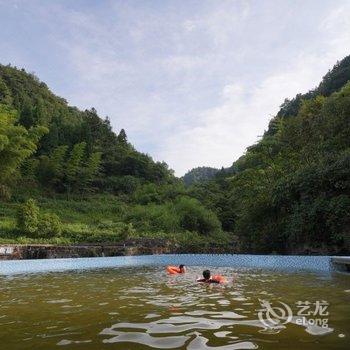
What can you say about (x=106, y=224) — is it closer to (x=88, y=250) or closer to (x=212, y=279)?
(x=88, y=250)

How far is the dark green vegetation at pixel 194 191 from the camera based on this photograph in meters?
15.7

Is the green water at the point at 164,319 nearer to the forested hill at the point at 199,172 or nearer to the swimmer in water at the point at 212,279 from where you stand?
the swimmer in water at the point at 212,279

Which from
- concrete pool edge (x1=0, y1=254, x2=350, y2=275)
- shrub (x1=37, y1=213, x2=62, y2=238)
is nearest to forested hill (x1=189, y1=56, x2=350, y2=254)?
concrete pool edge (x1=0, y1=254, x2=350, y2=275)

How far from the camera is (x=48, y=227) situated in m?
20.2

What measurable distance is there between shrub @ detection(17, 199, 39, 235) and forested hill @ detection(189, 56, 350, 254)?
9.72 m

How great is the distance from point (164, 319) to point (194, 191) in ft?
99.2

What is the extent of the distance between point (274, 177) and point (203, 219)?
23.0 feet

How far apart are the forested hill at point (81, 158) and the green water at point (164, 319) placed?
21036 millimetres

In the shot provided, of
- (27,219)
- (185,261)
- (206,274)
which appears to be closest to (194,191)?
(185,261)

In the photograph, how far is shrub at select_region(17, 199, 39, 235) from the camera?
19906 mm

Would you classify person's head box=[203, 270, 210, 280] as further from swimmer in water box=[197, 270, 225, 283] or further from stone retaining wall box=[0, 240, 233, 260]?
stone retaining wall box=[0, 240, 233, 260]

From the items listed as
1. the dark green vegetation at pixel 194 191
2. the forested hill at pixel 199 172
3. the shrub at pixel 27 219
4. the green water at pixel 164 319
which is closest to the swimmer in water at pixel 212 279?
the green water at pixel 164 319

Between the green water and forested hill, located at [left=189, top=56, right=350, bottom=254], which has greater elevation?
forested hill, located at [left=189, top=56, right=350, bottom=254]

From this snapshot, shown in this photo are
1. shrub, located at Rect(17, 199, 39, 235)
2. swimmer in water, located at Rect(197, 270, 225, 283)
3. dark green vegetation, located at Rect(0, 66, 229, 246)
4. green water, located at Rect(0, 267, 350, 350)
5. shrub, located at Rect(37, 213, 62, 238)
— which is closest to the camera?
green water, located at Rect(0, 267, 350, 350)
